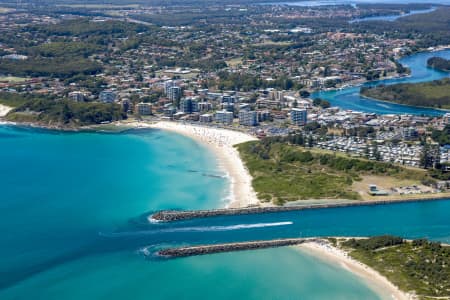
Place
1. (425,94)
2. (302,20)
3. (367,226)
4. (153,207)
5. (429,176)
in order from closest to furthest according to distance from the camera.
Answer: (367,226) < (153,207) < (429,176) < (425,94) < (302,20)

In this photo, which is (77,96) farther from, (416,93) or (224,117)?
(416,93)

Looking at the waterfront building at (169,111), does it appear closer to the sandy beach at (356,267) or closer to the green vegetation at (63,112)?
the green vegetation at (63,112)

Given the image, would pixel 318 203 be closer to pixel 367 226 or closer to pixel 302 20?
pixel 367 226

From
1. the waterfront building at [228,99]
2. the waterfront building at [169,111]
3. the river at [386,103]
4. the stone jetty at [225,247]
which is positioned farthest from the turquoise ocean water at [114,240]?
the river at [386,103]

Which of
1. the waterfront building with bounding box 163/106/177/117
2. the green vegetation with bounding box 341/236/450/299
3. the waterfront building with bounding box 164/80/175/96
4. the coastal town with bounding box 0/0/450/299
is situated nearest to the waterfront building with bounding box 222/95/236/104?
the coastal town with bounding box 0/0/450/299

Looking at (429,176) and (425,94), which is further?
(425,94)

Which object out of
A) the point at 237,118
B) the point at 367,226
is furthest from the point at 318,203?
the point at 237,118

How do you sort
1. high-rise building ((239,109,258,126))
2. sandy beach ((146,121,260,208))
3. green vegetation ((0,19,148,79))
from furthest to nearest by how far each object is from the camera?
green vegetation ((0,19,148,79))
high-rise building ((239,109,258,126))
sandy beach ((146,121,260,208))

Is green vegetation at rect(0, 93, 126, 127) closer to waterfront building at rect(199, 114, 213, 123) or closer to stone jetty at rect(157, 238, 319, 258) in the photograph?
waterfront building at rect(199, 114, 213, 123)
